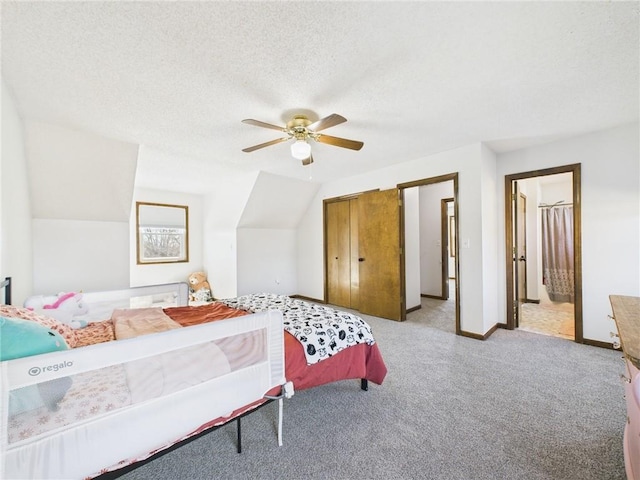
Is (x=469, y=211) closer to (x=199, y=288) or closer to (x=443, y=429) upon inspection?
(x=443, y=429)

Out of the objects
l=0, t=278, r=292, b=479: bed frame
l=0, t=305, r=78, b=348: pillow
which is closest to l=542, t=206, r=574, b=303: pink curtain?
l=0, t=278, r=292, b=479: bed frame

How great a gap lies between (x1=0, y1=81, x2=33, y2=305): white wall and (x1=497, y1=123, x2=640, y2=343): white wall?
5.41 metres

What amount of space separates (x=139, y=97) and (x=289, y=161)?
6.45ft

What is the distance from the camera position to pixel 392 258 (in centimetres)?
403

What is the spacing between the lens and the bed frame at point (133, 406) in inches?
33.2

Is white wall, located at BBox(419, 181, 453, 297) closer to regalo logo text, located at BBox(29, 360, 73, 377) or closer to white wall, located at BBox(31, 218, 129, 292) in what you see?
white wall, located at BBox(31, 218, 129, 292)

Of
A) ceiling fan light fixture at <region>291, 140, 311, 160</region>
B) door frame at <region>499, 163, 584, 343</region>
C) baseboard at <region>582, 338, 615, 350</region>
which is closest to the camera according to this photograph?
ceiling fan light fixture at <region>291, 140, 311, 160</region>

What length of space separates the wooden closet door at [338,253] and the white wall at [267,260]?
100 centimetres

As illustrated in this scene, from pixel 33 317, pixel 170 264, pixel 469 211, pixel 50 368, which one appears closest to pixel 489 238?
pixel 469 211

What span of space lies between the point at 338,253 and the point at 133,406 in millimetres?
4097

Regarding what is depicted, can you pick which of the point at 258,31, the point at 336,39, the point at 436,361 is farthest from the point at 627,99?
the point at 258,31

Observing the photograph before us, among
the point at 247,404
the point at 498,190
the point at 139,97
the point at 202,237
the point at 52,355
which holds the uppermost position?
the point at 139,97

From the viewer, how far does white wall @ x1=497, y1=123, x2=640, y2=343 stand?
2.72 meters

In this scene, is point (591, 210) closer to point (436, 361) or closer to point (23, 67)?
point (436, 361)
